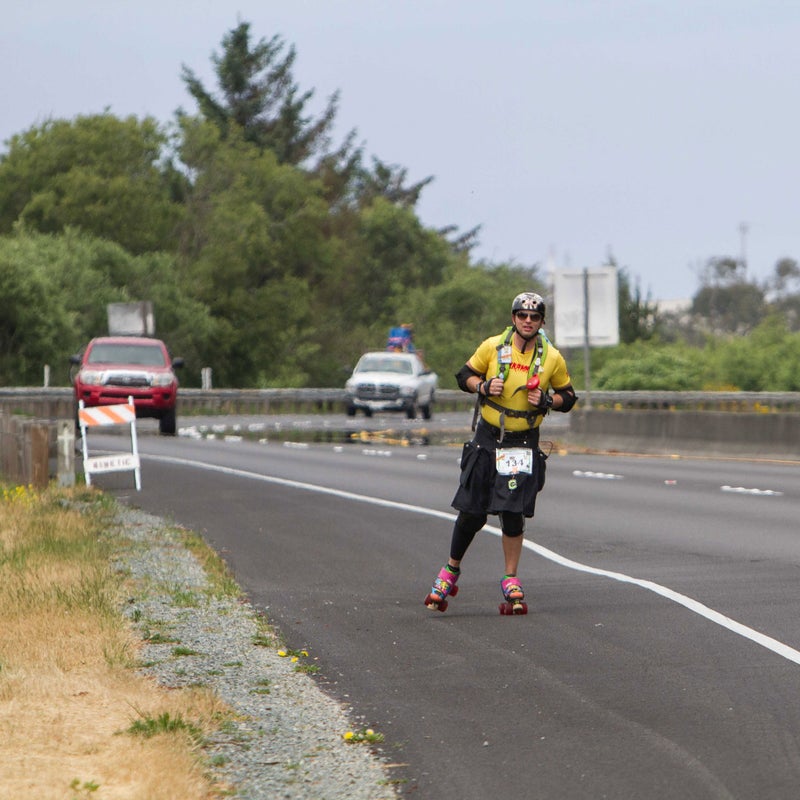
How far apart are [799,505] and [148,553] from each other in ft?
25.0

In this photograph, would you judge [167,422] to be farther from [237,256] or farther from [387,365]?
[237,256]

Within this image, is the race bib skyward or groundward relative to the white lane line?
skyward

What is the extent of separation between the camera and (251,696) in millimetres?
8258

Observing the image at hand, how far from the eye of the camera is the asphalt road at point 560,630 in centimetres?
686

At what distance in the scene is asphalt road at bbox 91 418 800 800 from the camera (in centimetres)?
686

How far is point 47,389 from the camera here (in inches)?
1905

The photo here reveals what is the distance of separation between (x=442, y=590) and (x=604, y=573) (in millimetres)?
2326

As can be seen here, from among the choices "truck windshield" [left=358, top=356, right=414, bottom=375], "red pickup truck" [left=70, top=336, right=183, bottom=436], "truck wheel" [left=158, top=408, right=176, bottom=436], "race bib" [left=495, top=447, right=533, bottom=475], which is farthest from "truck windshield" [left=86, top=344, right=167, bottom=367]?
"race bib" [left=495, top=447, right=533, bottom=475]

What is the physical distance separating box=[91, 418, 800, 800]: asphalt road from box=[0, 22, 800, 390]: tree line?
144 feet

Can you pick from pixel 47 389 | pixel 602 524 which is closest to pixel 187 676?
pixel 602 524

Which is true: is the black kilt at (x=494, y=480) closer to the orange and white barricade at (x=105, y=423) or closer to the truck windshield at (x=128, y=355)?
the orange and white barricade at (x=105, y=423)

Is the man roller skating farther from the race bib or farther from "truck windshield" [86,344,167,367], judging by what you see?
"truck windshield" [86,344,167,367]

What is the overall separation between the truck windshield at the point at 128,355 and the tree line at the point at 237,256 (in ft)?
80.3

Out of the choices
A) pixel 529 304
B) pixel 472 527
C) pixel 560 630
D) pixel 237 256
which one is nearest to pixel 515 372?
pixel 529 304
